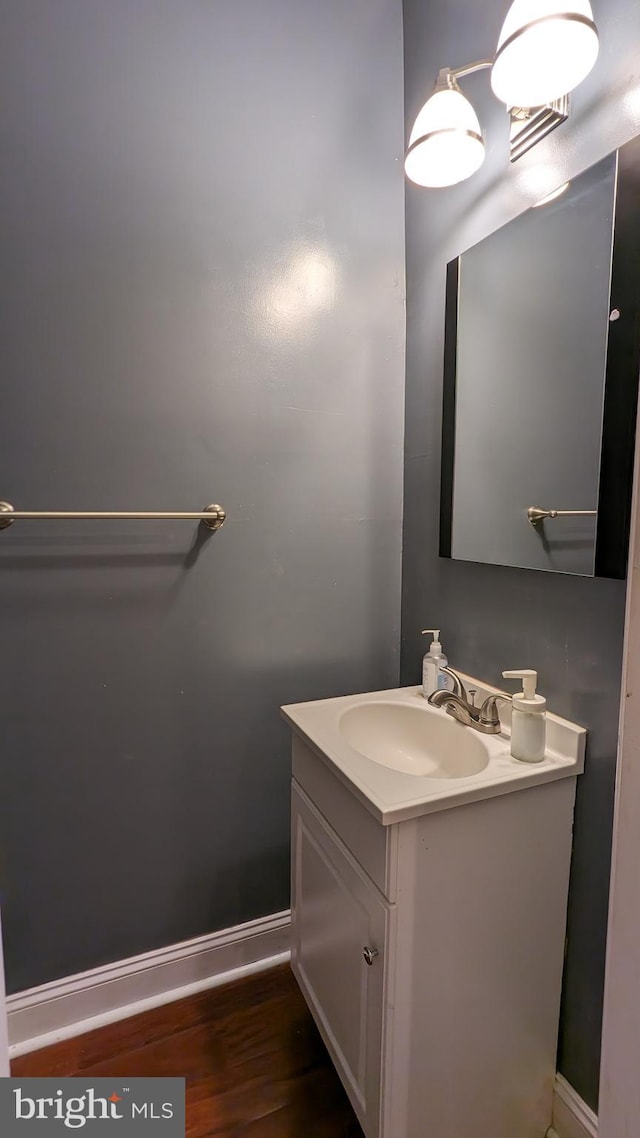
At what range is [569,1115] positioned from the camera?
1042mm

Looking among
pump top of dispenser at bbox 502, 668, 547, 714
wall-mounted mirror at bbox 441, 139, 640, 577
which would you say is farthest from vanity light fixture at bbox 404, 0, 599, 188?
pump top of dispenser at bbox 502, 668, 547, 714

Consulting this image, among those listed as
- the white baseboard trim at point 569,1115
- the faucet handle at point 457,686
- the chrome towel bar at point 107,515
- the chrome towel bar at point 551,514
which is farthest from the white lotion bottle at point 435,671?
the white baseboard trim at point 569,1115

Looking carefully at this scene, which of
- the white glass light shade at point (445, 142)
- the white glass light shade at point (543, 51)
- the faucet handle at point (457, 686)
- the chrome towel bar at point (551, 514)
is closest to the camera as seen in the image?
the white glass light shade at point (543, 51)

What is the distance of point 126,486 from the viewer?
48.8 inches

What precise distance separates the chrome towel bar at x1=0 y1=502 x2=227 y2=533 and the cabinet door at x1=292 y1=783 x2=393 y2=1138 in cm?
67

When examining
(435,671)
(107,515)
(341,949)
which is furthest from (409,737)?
(107,515)

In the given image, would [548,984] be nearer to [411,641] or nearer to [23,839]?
[411,641]

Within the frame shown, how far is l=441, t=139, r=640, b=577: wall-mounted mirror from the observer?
88 cm

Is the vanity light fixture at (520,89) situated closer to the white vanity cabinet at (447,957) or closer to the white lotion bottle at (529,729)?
the white lotion bottle at (529,729)

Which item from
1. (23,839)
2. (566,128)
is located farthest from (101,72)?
(23,839)

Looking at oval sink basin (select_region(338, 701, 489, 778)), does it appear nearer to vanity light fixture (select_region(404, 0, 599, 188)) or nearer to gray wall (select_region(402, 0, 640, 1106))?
gray wall (select_region(402, 0, 640, 1106))

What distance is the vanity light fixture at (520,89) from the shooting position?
85 centimetres

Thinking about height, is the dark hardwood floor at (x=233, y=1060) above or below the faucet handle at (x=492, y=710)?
below

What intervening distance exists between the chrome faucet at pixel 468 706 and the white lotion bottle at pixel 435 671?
0.04ft
